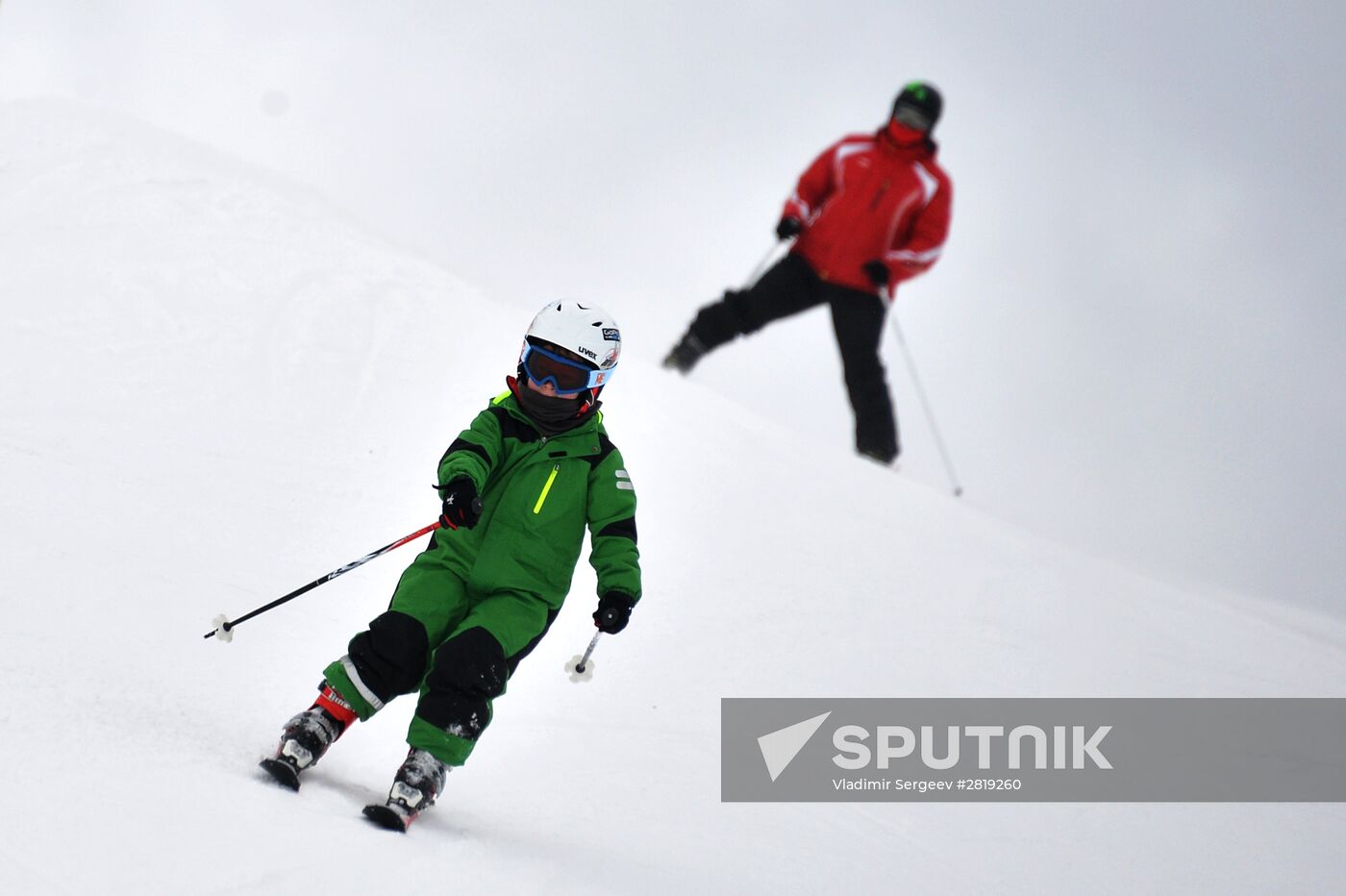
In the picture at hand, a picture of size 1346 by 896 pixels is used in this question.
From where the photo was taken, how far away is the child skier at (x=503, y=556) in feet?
11.2

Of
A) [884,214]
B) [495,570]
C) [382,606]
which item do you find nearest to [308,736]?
[495,570]

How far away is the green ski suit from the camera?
3.46m

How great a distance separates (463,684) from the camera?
3.40 metres

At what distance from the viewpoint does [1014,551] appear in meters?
6.84

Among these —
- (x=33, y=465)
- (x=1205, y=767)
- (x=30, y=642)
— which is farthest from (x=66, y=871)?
(x=1205, y=767)

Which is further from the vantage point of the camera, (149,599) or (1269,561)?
(1269,561)

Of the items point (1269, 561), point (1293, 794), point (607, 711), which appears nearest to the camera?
point (607, 711)

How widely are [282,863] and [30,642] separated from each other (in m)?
1.43

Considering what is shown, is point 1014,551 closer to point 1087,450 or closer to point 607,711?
point 607,711

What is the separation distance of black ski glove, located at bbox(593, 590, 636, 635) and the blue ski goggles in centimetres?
63

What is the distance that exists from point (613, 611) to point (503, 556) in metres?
0.37

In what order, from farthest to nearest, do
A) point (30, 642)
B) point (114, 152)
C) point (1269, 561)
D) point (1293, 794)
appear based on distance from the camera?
point (1269, 561)
point (114, 152)
point (1293, 794)
point (30, 642)

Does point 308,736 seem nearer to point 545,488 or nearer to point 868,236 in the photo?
point 545,488

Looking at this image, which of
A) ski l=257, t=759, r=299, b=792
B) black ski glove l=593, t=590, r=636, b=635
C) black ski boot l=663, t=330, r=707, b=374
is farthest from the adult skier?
ski l=257, t=759, r=299, b=792
